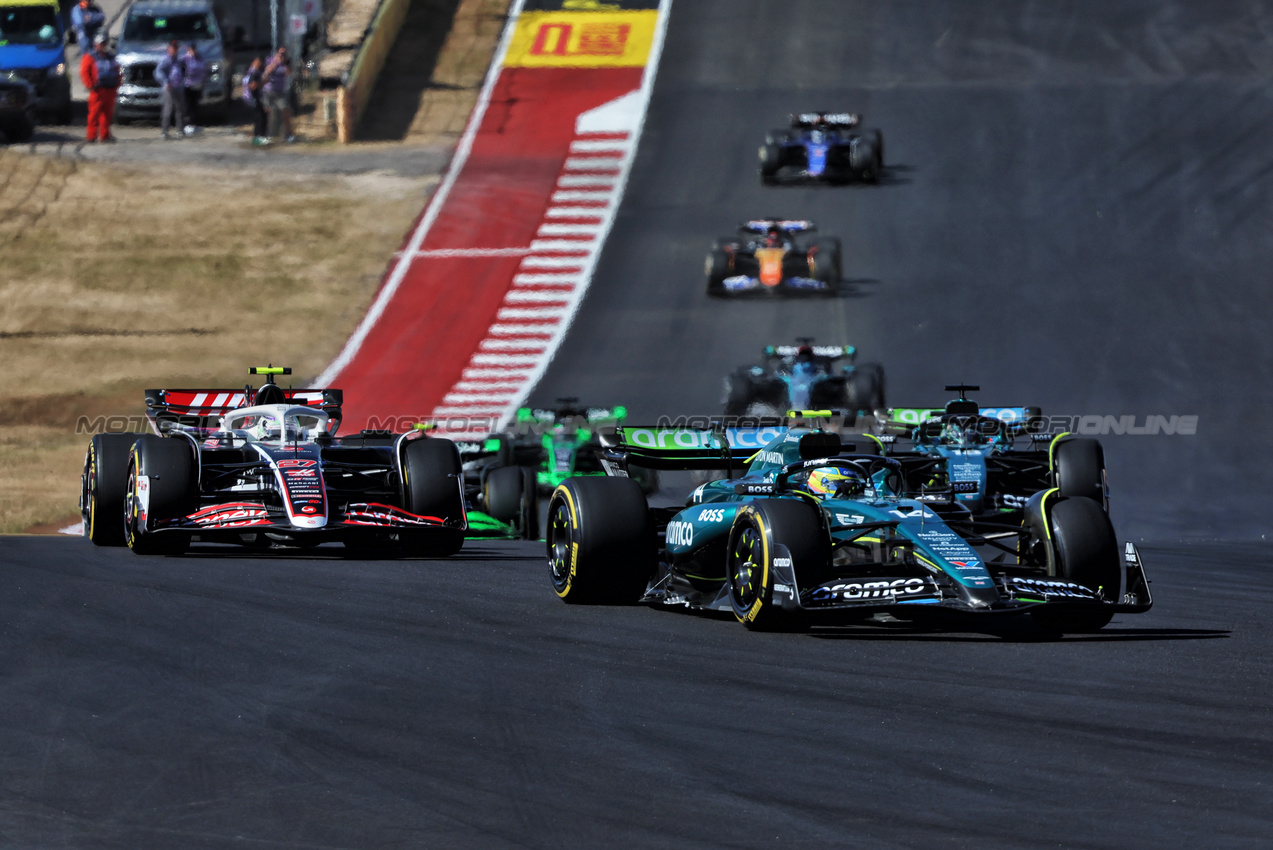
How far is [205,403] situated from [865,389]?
954 centimetres

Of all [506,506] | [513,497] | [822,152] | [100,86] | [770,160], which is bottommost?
[506,506]

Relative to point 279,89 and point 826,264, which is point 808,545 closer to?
point 826,264

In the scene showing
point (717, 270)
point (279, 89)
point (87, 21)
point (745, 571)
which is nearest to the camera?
point (745, 571)

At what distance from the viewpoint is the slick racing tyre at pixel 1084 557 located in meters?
11.9

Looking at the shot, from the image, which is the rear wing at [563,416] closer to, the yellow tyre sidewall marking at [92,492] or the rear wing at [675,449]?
the yellow tyre sidewall marking at [92,492]

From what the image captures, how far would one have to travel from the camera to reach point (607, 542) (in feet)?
43.0

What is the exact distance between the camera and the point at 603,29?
44750 millimetres

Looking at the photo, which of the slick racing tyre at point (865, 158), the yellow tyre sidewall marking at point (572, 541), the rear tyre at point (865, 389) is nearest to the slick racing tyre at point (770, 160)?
the slick racing tyre at point (865, 158)

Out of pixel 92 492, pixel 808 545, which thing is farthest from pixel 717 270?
pixel 808 545

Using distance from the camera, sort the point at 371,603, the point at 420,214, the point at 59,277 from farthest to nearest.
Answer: the point at 420,214 → the point at 59,277 → the point at 371,603

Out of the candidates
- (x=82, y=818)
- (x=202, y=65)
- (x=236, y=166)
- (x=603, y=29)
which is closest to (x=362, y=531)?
(x=82, y=818)

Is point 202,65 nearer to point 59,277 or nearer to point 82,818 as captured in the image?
point 59,277

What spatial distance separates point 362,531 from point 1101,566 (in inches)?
296

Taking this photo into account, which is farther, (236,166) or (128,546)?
(236,166)
